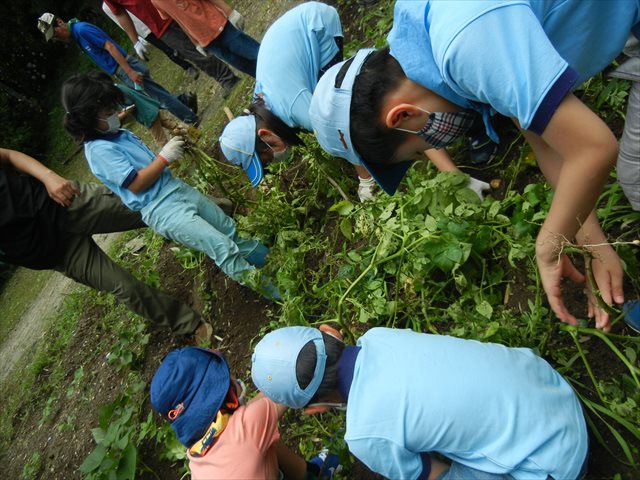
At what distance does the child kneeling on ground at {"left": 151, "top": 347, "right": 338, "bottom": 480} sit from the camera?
181cm

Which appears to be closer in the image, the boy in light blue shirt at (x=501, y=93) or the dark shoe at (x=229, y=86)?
the boy in light blue shirt at (x=501, y=93)

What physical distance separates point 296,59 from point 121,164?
114cm

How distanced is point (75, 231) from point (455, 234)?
7.69 ft

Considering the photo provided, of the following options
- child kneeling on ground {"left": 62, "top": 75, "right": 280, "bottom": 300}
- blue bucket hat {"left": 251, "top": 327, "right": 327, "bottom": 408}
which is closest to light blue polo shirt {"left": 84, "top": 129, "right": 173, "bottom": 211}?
child kneeling on ground {"left": 62, "top": 75, "right": 280, "bottom": 300}

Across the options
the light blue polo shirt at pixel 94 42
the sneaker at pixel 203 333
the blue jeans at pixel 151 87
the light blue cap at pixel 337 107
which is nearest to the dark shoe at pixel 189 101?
the blue jeans at pixel 151 87

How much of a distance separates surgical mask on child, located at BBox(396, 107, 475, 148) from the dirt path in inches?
203

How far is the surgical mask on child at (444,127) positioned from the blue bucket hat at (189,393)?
131 centimetres

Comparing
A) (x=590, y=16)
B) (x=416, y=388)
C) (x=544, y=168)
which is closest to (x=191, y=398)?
(x=416, y=388)

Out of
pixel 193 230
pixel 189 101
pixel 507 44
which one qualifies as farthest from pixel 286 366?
pixel 189 101

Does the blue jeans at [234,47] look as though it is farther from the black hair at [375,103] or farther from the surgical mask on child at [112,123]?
the black hair at [375,103]

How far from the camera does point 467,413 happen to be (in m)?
1.33

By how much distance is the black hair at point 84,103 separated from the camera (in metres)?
2.59

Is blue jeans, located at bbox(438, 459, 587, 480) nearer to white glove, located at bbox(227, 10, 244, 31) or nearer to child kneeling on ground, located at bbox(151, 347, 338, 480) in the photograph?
child kneeling on ground, located at bbox(151, 347, 338, 480)

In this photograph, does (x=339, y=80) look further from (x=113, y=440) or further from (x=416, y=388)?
(x=113, y=440)
